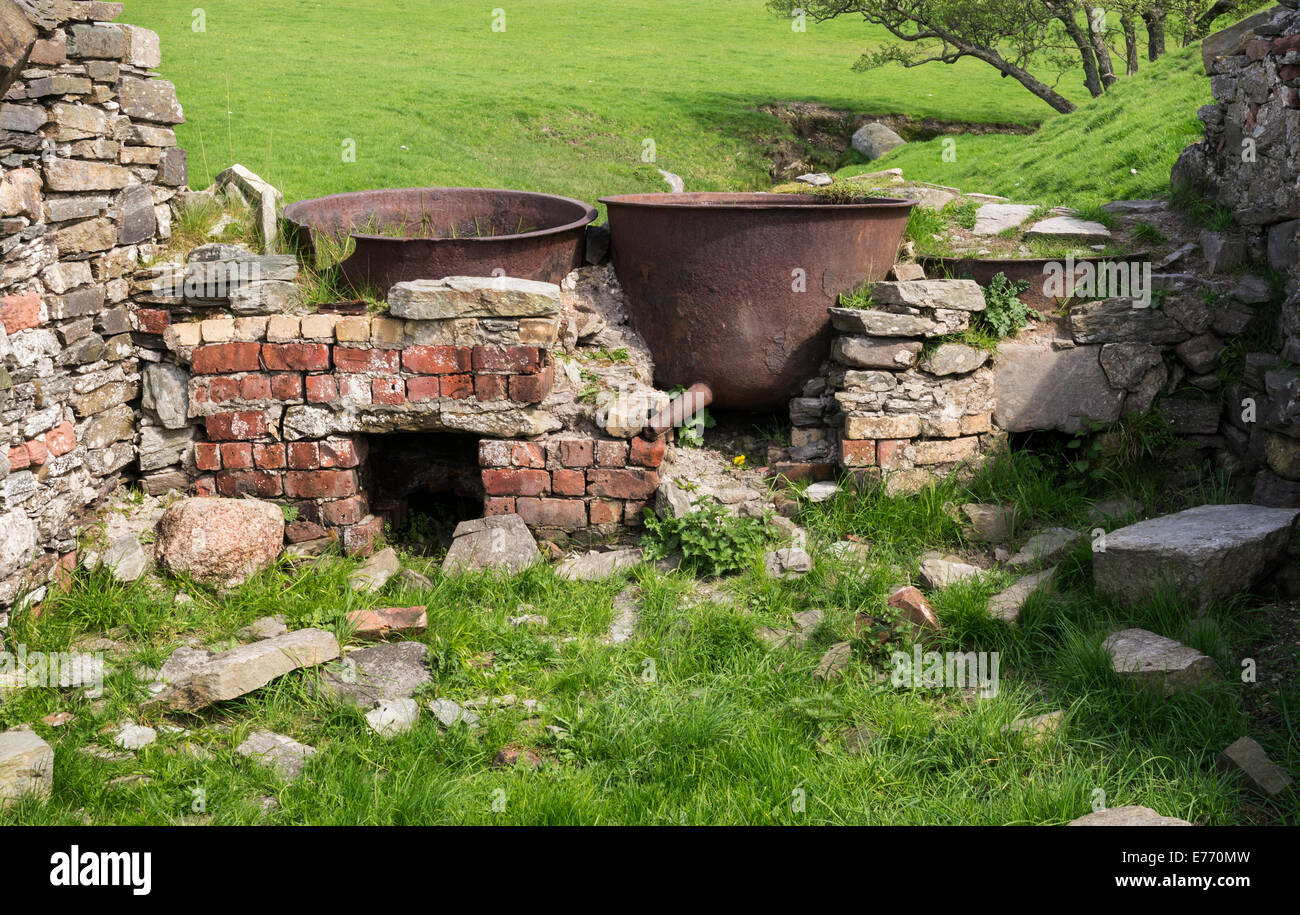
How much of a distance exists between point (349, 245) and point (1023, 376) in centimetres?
335

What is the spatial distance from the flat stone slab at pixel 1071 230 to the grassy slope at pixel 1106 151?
0.88 m

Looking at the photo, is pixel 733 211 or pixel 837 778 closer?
pixel 837 778

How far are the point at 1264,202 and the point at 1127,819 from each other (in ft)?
12.0

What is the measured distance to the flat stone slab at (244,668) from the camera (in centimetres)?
334

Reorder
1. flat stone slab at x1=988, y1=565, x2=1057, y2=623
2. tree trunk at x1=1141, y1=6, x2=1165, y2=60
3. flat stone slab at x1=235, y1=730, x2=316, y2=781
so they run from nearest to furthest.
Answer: flat stone slab at x1=235, y1=730, x2=316, y2=781 → flat stone slab at x1=988, y1=565, x2=1057, y2=623 → tree trunk at x1=1141, y1=6, x2=1165, y2=60

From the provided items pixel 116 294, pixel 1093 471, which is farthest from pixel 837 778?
pixel 116 294

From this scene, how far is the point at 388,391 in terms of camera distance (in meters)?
4.59

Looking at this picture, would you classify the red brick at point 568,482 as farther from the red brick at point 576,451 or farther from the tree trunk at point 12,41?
the tree trunk at point 12,41

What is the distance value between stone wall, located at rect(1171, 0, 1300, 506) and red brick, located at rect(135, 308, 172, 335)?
4969mm

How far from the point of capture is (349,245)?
15.9 feet

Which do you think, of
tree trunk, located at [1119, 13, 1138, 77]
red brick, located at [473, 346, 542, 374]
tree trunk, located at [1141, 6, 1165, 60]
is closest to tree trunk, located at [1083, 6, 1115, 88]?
tree trunk, located at [1119, 13, 1138, 77]

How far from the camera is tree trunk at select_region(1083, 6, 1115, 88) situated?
17250mm

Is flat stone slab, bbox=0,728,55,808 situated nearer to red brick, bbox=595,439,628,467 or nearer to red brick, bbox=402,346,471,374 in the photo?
red brick, bbox=402,346,471,374
